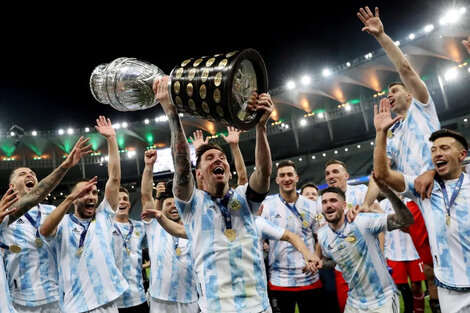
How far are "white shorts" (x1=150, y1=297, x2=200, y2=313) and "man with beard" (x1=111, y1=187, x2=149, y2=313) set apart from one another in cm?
46

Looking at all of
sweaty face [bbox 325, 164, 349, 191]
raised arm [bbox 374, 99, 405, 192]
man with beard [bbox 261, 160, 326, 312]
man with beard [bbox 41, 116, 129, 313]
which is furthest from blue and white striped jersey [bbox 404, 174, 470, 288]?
man with beard [bbox 41, 116, 129, 313]

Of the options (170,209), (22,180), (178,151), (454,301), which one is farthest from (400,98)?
(22,180)

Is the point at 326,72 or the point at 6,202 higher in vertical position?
the point at 326,72

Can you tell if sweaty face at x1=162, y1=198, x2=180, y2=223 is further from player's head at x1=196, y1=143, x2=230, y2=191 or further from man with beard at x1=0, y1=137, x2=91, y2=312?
player's head at x1=196, y1=143, x2=230, y2=191

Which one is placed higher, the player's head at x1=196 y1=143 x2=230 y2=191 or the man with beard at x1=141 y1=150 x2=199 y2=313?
the player's head at x1=196 y1=143 x2=230 y2=191

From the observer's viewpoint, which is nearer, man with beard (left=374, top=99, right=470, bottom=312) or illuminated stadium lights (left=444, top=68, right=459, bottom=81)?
man with beard (left=374, top=99, right=470, bottom=312)

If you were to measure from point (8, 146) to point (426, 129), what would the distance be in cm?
3735

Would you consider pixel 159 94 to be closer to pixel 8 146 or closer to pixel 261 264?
pixel 261 264

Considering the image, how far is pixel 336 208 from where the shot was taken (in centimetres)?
407

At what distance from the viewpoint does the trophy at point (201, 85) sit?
7.48 feet

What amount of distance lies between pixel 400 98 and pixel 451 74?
26.3 metres

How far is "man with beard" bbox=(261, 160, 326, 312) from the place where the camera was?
177 inches

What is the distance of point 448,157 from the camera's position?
116 inches

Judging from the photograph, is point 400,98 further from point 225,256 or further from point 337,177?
point 225,256
